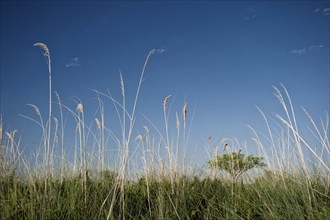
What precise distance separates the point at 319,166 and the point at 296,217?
4.86 ft

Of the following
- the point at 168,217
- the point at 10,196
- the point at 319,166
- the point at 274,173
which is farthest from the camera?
the point at 274,173

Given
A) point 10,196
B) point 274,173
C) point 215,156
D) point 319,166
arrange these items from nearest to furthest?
point 10,196 → point 319,166 → point 274,173 → point 215,156

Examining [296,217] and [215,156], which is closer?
[296,217]

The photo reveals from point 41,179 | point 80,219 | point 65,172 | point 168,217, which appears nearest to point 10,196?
point 41,179

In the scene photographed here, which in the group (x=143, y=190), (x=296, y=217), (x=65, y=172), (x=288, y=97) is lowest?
(x=296, y=217)

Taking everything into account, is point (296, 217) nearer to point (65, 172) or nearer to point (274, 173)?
point (274, 173)

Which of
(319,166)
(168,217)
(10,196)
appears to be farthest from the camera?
(319,166)

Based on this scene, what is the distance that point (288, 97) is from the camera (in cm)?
397

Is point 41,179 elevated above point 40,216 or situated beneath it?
elevated above

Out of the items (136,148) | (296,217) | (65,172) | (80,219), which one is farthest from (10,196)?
(296,217)

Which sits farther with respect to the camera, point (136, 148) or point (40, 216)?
point (136, 148)

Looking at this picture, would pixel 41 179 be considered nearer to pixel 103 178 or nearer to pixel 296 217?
pixel 103 178

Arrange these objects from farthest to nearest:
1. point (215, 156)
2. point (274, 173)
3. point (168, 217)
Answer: point (215, 156), point (274, 173), point (168, 217)

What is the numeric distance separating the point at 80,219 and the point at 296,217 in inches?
87.5
